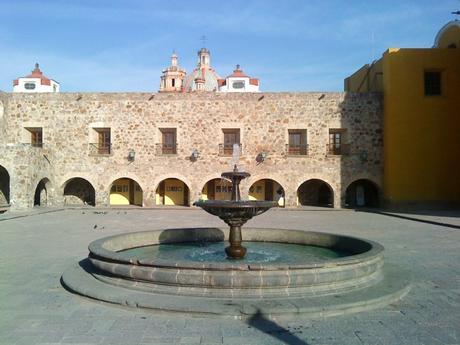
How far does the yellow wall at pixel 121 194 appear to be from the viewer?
21484mm

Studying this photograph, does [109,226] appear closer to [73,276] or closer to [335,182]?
[73,276]

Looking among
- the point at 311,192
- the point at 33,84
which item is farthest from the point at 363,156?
the point at 33,84

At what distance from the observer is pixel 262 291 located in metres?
4.49

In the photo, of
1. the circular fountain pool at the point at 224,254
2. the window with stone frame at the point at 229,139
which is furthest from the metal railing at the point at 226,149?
the circular fountain pool at the point at 224,254

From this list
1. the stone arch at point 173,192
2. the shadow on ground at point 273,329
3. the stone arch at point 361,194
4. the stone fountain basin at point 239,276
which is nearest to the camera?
the shadow on ground at point 273,329

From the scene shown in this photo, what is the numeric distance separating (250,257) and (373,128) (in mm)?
15124

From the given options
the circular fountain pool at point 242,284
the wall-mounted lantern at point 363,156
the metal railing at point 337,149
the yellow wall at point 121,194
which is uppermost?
the metal railing at point 337,149

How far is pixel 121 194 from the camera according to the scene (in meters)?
21.6

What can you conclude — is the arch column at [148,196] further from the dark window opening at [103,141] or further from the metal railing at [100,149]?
the dark window opening at [103,141]

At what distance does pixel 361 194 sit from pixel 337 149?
8.68 feet

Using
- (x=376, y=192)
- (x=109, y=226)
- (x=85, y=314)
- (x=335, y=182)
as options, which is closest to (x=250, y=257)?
(x=85, y=314)

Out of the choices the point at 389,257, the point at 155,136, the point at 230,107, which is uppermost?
the point at 230,107

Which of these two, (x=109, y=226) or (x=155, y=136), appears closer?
(x=109, y=226)

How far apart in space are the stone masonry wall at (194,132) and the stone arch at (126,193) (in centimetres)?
160
